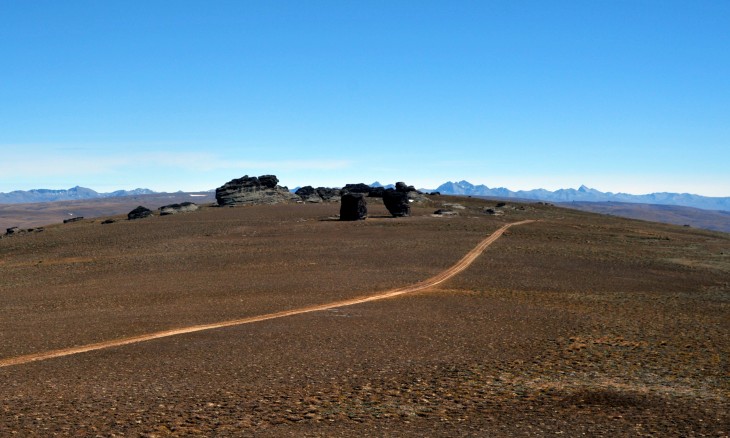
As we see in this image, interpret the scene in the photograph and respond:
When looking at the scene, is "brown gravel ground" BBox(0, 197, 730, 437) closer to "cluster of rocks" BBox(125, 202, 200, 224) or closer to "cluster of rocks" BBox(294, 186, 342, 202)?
"cluster of rocks" BBox(125, 202, 200, 224)

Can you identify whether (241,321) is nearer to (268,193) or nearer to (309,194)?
(268,193)

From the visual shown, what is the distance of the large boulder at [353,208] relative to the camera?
7938cm

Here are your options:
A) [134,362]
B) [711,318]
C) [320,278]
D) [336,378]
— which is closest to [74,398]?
[134,362]

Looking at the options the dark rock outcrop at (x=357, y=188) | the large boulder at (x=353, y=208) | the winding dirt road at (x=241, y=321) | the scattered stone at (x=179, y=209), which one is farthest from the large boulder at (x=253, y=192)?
the winding dirt road at (x=241, y=321)

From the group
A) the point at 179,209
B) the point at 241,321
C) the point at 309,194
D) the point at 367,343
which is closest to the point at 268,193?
the point at 309,194

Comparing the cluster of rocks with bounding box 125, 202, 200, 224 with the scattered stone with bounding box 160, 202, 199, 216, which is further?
the scattered stone with bounding box 160, 202, 199, 216

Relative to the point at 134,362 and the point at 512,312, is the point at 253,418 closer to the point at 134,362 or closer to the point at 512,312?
the point at 134,362

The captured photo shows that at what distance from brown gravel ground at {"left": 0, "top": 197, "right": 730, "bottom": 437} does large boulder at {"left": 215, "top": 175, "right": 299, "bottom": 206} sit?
43.4 m

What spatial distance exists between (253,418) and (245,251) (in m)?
42.0

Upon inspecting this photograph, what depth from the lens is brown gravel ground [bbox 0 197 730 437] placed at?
55.4 feet

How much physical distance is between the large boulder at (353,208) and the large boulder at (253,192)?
27.5 metres

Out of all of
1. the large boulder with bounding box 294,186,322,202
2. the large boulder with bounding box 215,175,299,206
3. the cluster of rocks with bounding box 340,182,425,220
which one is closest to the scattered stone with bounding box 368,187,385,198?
the large boulder with bounding box 294,186,322,202

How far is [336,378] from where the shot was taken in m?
20.9

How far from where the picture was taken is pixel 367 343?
2605 cm
